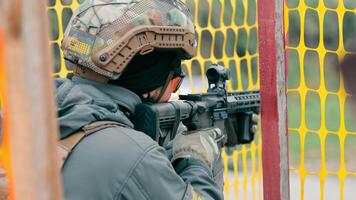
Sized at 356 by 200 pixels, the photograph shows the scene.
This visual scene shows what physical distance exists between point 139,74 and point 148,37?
0.39 feet

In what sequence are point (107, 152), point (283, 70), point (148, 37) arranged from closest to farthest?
point (107, 152)
point (148, 37)
point (283, 70)

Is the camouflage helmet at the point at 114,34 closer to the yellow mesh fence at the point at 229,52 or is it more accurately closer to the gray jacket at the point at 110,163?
the gray jacket at the point at 110,163

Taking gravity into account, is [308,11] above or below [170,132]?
above

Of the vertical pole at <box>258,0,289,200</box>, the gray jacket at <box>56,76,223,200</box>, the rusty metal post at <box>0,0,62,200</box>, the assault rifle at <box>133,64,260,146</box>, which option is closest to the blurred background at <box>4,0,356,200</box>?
the assault rifle at <box>133,64,260,146</box>

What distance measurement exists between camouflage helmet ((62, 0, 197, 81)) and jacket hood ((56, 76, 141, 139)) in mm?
50

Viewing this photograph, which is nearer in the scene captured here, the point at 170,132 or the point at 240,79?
the point at 170,132

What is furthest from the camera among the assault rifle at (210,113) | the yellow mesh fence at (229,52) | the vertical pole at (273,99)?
the yellow mesh fence at (229,52)

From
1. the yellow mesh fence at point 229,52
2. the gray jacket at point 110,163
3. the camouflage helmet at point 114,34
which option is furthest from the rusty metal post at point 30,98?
the yellow mesh fence at point 229,52

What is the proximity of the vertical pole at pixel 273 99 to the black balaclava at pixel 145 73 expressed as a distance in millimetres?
536

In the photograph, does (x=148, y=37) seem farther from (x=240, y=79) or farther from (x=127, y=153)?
(x=240, y=79)

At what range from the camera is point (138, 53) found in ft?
7.06

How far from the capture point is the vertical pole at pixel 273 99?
8.61ft

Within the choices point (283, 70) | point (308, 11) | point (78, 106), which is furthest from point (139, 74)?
point (308, 11)

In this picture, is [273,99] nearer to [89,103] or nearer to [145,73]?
[145,73]
